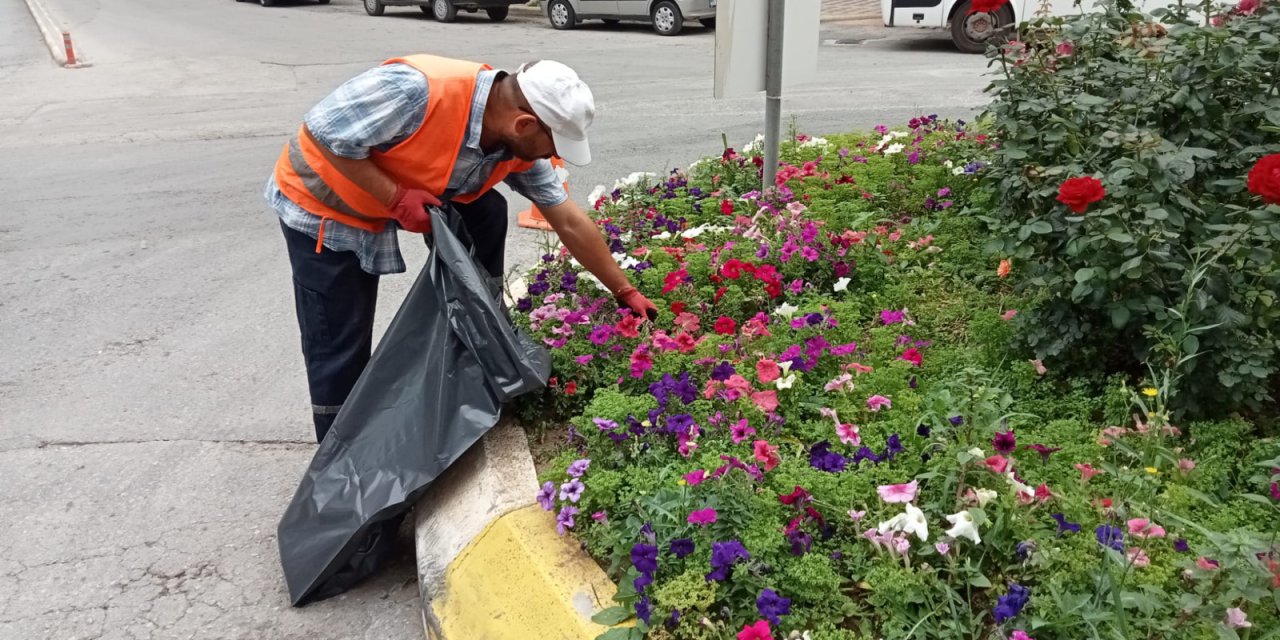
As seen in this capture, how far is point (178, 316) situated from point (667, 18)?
12.7m

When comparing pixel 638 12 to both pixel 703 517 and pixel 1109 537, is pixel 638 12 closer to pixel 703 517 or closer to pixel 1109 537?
pixel 703 517

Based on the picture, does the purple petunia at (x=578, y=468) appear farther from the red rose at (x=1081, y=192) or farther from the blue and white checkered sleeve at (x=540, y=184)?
the red rose at (x=1081, y=192)

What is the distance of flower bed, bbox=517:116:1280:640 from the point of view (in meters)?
2.15

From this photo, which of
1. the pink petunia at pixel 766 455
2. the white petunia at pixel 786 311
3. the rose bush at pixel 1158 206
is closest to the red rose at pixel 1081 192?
the rose bush at pixel 1158 206

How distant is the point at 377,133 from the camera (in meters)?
2.73

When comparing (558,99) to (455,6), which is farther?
(455,6)

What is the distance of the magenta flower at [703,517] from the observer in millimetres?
2338

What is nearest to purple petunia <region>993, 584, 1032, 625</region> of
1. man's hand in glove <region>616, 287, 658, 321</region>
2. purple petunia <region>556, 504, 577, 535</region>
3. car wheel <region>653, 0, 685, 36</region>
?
purple petunia <region>556, 504, 577, 535</region>

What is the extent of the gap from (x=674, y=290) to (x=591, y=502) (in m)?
1.30

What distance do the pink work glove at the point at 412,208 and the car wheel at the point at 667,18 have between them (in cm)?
1414

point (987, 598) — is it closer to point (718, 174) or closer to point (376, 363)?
point (376, 363)

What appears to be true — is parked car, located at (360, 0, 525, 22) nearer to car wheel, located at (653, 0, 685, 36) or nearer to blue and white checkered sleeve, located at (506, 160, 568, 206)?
car wheel, located at (653, 0, 685, 36)

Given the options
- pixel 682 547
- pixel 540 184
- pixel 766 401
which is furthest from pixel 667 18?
pixel 682 547

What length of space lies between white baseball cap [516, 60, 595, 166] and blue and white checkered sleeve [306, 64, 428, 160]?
300 millimetres
